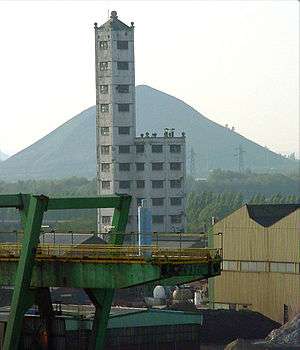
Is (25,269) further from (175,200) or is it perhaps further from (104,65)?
(175,200)

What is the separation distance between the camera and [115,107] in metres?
125

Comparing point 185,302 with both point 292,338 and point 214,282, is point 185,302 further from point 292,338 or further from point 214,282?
point 292,338

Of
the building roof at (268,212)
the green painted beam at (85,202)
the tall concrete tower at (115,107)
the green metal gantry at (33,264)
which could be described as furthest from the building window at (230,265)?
the tall concrete tower at (115,107)

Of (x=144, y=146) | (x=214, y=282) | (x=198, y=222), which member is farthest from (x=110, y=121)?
(x=198, y=222)

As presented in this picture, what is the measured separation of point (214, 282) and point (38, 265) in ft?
122

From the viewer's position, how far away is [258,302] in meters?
77.1

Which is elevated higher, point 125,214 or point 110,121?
point 110,121

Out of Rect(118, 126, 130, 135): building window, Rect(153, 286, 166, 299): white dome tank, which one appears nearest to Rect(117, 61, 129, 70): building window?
Rect(118, 126, 130, 135): building window

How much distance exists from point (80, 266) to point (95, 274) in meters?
0.73

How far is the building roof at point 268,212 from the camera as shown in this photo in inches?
3054

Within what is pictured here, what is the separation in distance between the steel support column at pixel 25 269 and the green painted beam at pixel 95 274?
92 cm

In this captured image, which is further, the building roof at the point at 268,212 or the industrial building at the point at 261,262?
the building roof at the point at 268,212

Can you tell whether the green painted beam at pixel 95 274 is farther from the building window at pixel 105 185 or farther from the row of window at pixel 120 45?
the row of window at pixel 120 45

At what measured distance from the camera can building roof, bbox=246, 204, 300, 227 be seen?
7756cm
